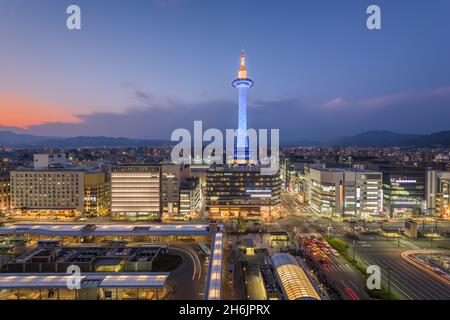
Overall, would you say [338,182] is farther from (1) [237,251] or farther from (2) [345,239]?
(1) [237,251]

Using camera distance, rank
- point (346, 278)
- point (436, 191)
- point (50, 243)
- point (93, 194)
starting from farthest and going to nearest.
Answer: point (93, 194) → point (436, 191) → point (50, 243) → point (346, 278)

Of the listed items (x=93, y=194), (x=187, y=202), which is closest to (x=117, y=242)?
(x=187, y=202)

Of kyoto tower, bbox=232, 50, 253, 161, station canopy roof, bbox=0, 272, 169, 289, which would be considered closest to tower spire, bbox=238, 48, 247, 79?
kyoto tower, bbox=232, 50, 253, 161

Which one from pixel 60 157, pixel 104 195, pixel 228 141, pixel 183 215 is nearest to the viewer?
pixel 183 215

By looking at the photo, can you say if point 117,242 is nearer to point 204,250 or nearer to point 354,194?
point 204,250

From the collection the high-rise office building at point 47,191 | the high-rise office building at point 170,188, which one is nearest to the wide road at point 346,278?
the high-rise office building at point 170,188

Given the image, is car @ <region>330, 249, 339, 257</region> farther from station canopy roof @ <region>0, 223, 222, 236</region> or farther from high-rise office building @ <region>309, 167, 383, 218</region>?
high-rise office building @ <region>309, 167, 383, 218</region>


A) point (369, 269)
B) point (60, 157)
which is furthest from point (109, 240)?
point (60, 157)
